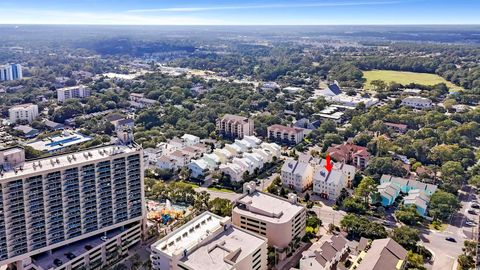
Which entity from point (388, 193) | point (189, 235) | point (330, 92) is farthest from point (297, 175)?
point (330, 92)

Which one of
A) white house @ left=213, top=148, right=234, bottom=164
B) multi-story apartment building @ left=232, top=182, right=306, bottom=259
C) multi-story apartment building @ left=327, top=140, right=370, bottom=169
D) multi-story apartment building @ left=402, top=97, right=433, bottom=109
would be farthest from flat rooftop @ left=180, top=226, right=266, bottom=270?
multi-story apartment building @ left=402, top=97, right=433, bottom=109

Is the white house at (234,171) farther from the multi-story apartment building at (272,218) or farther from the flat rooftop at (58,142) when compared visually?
the flat rooftop at (58,142)

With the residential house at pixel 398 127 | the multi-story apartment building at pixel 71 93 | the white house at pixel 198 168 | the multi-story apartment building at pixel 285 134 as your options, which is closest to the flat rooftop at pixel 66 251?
the white house at pixel 198 168

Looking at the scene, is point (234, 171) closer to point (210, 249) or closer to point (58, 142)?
point (210, 249)

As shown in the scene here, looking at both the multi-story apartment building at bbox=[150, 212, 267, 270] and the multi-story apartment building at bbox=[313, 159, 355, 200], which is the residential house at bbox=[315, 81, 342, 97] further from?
the multi-story apartment building at bbox=[150, 212, 267, 270]

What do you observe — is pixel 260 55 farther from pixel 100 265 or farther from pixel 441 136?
pixel 100 265
